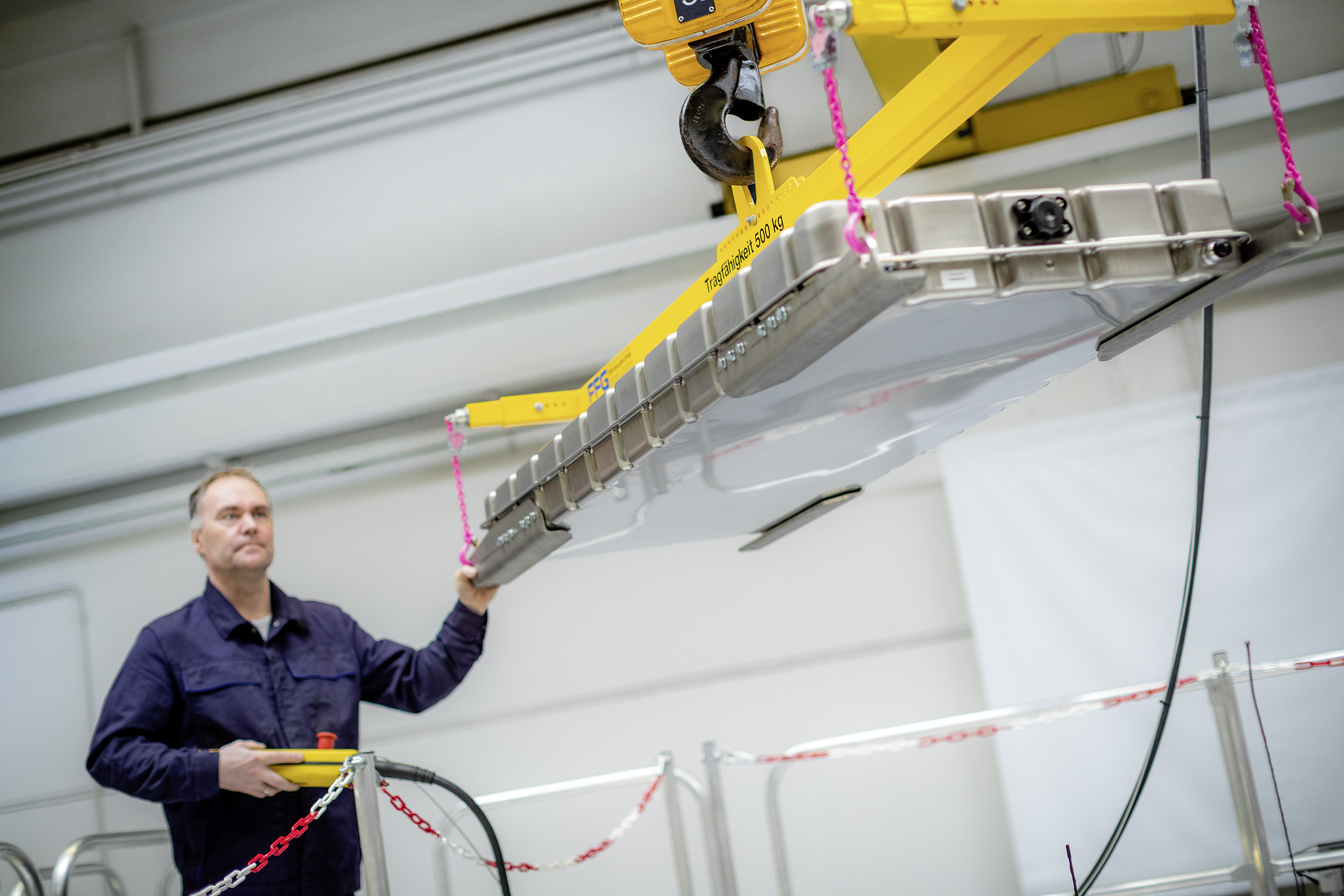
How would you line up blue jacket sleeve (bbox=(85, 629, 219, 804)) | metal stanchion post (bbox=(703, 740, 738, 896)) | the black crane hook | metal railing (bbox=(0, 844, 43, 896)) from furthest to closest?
1. metal stanchion post (bbox=(703, 740, 738, 896))
2. metal railing (bbox=(0, 844, 43, 896))
3. blue jacket sleeve (bbox=(85, 629, 219, 804))
4. the black crane hook

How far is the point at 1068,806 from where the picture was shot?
430 cm

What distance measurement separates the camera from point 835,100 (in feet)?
4.24

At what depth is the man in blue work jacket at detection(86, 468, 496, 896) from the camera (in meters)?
2.84

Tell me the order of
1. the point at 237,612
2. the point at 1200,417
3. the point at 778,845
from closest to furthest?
the point at 1200,417
the point at 237,612
the point at 778,845

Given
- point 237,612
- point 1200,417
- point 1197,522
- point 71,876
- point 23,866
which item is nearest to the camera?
point 1200,417

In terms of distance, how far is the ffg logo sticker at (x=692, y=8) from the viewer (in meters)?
2.13

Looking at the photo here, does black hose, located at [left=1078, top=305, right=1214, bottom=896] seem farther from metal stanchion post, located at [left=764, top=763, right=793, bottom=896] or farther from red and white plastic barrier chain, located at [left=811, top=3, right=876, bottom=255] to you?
red and white plastic barrier chain, located at [left=811, top=3, right=876, bottom=255]

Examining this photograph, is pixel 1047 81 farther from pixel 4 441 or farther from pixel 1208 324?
pixel 4 441

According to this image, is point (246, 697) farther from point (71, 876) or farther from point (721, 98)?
point (721, 98)

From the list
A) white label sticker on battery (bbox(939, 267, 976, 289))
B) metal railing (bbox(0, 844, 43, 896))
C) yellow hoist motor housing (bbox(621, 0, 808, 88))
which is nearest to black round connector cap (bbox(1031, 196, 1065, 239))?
white label sticker on battery (bbox(939, 267, 976, 289))

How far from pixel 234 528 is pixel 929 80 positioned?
2.53 metres

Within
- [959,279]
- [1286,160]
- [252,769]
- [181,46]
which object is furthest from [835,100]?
[181,46]

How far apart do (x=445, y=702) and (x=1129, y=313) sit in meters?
4.19

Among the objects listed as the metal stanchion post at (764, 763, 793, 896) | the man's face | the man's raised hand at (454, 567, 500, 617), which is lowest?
the metal stanchion post at (764, 763, 793, 896)
